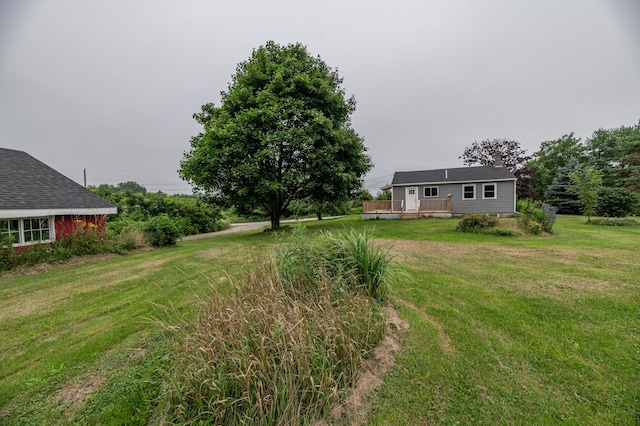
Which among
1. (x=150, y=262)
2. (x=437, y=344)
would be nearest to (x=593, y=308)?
(x=437, y=344)

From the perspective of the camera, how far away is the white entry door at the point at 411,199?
19219mm

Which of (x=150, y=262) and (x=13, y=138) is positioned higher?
(x=13, y=138)

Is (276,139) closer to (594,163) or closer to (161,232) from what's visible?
(161,232)

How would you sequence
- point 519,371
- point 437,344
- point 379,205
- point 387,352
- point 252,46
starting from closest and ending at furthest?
point 519,371 < point 387,352 < point 437,344 < point 252,46 < point 379,205

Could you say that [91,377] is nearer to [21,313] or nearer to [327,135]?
[21,313]

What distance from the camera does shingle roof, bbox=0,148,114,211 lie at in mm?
7731

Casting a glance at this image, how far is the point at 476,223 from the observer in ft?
35.7

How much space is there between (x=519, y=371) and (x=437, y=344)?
73 cm

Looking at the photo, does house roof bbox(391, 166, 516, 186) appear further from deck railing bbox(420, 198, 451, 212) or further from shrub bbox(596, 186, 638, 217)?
shrub bbox(596, 186, 638, 217)

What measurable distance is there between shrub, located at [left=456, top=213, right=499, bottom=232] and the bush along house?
48.8ft

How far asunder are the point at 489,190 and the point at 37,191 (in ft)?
80.3

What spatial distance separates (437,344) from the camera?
2797mm

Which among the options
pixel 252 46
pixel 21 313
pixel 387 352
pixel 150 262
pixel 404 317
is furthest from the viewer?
pixel 252 46

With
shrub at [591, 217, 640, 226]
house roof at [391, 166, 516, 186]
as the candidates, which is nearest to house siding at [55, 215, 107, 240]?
house roof at [391, 166, 516, 186]
